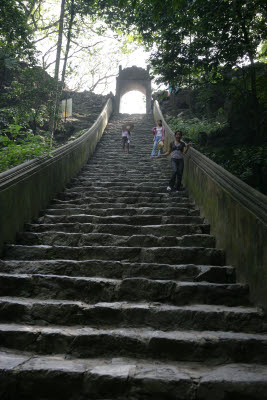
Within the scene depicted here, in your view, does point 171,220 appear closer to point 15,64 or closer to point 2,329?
point 2,329

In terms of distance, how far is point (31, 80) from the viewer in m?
11.8

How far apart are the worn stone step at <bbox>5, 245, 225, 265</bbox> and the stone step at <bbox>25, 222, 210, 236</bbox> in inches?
24.8

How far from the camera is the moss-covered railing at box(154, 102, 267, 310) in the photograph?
→ 9.69ft

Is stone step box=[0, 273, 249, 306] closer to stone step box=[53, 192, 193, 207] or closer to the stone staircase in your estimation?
the stone staircase

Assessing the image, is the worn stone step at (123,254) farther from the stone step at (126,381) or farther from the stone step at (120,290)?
the stone step at (126,381)

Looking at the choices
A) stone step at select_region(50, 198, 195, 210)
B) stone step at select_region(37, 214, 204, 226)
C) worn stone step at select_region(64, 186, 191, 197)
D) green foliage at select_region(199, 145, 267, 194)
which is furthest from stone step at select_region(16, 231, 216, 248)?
green foliage at select_region(199, 145, 267, 194)

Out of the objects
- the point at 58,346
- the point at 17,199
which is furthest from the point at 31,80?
the point at 58,346

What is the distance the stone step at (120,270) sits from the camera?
3477 millimetres

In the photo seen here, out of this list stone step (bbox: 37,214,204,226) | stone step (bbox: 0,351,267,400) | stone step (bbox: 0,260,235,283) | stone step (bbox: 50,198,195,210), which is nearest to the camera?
stone step (bbox: 0,351,267,400)

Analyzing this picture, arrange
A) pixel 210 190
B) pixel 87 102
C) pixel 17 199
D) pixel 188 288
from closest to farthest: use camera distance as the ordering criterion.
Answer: pixel 188 288 < pixel 17 199 < pixel 210 190 < pixel 87 102

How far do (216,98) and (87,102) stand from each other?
1325 cm

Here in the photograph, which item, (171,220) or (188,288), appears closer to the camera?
(188,288)

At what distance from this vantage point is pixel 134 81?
25469 millimetres

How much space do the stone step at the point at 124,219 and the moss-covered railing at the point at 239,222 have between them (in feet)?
1.19
